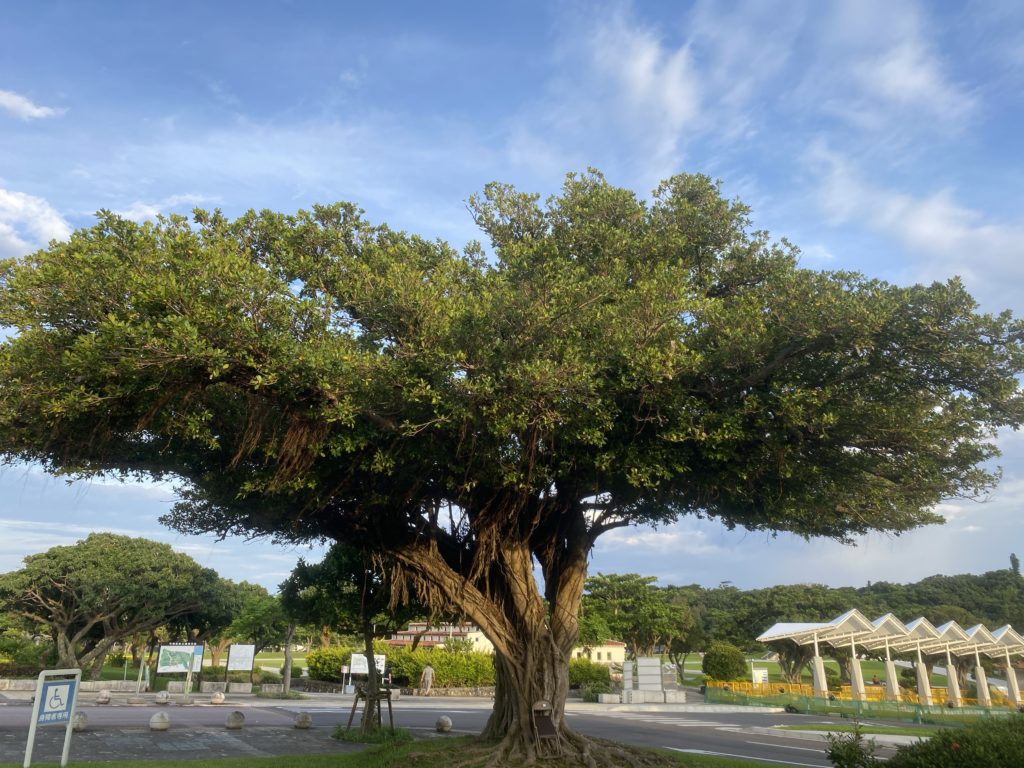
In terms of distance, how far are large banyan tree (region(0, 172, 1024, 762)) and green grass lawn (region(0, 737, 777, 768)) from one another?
861mm

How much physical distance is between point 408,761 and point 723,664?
39788 millimetres

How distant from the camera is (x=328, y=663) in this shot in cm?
4238

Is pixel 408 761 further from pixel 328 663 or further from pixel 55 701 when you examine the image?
pixel 328 663

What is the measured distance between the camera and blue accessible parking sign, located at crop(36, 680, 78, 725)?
1040cm

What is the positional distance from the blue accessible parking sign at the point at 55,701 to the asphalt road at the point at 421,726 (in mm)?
2421

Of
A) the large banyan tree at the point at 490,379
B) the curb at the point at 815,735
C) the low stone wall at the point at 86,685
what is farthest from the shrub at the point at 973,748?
the low stone wall at the point at 86,685

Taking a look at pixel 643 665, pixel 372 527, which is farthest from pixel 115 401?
pixel 643 665

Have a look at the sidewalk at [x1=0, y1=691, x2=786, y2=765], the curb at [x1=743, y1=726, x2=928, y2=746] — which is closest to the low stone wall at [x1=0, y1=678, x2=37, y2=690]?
the sidewalk at [x1=0, y1=691, x2=786, y2=765]

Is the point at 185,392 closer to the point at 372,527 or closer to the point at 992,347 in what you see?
the point at 372,527

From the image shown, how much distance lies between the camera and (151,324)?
805cm

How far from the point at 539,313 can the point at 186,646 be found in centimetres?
2782

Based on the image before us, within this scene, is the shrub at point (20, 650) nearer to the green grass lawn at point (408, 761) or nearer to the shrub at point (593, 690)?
the shrub at point (593, 690)

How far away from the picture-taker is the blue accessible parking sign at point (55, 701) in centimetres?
1040

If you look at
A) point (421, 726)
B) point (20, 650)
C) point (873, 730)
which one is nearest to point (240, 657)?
point (421, 726)
